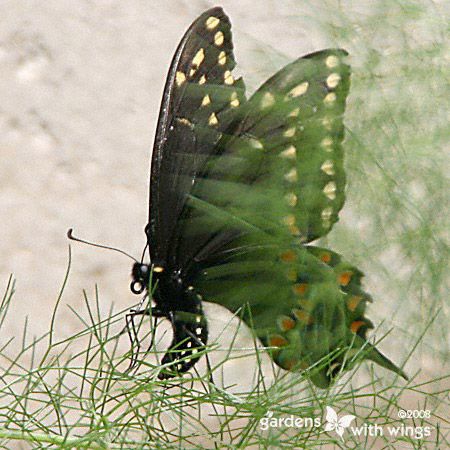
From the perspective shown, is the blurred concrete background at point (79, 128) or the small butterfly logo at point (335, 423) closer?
the small butterfly logo at point (335, 423)

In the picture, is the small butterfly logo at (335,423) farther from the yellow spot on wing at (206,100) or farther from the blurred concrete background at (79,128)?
the blurred concrete background at (79,128)

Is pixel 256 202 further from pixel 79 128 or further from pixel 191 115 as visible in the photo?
pixel 79 128

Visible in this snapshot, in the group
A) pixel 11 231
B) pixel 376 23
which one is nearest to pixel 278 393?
pixel 376 23

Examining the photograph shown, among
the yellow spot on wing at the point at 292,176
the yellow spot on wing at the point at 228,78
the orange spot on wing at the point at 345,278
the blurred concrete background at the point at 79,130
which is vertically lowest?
the orange spot on wing at the point at 345,278

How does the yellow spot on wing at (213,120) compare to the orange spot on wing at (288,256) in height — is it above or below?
above

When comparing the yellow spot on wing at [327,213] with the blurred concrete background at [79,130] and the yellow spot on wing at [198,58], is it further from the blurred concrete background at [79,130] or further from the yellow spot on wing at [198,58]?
the blurred concrete background at [79,130]

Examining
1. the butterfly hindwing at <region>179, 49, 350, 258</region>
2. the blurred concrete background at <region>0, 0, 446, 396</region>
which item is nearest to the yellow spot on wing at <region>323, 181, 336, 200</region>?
the butterfly hindwing at <region>179, 49, 350, 258</region>

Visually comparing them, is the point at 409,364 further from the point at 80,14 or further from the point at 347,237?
the point at 80,14

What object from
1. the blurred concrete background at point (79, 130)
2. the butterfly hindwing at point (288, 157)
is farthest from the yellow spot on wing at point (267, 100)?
the blurred concrete background at point (79, 130)
